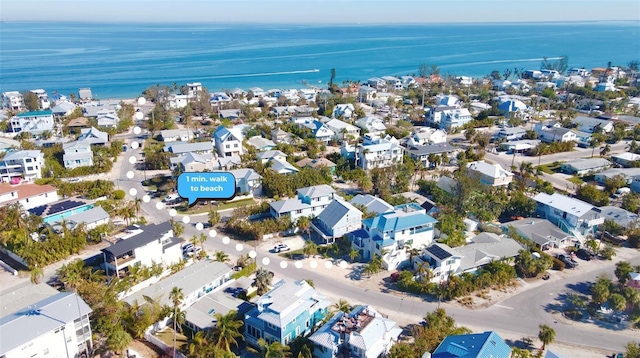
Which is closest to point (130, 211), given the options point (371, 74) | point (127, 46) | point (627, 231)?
point (627, 231)

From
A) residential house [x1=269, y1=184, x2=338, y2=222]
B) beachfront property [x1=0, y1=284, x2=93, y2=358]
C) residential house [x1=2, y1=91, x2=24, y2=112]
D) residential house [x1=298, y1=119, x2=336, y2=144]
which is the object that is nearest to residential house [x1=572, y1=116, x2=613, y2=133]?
residential house [x1=298, y1=119, x2=336, y2=144]

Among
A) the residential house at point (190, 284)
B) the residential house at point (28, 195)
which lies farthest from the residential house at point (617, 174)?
the residential house at point (28, 195)

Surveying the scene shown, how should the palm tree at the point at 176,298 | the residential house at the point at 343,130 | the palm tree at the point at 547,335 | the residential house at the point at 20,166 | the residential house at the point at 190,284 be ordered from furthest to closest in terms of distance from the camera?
the residential house at the point at 343,130, the residential house at the point at 20,166, the residential house at the point at 190,284, the palm tree at the point at 176,298, the palm tree at the point at 547,335

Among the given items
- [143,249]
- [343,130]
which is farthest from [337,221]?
[343,130]

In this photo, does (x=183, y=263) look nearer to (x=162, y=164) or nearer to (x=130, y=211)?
(x=130, y=211)

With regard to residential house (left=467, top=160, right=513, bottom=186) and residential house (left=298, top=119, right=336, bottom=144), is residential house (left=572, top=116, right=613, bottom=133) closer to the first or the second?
residential house (left=467, top=160, right=513, bottom=186)

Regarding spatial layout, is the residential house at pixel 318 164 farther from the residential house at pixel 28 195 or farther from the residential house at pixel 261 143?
the residential house at pixel 28 195
